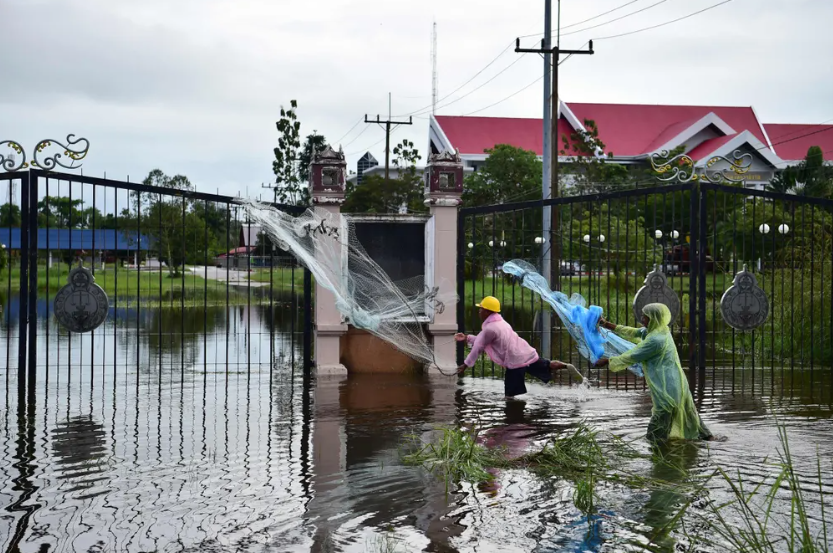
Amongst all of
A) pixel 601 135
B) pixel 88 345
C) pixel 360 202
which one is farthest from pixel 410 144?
pixel 88 345

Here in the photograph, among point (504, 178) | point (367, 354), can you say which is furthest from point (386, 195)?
point (367, 354)

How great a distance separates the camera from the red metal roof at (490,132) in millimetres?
58625

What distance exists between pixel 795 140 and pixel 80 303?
2178 inches

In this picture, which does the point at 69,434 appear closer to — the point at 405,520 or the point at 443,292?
the point at 405,520

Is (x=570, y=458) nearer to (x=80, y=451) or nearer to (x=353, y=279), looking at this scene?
(x=80, y=451)

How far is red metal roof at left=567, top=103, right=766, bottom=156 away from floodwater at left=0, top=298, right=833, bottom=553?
4536cm

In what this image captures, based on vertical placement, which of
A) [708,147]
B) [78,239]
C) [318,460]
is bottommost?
[318,460]

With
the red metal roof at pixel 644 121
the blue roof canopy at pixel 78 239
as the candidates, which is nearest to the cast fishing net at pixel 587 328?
the blue roof canopy at pixel 78 239

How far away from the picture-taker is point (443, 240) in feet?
47.2

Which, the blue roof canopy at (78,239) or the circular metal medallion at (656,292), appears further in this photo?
the circular metal medallion at (656,292)

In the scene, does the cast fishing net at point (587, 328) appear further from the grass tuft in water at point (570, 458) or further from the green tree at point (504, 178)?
the green tree at point (504, 178)

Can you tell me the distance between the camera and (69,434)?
9664 mm

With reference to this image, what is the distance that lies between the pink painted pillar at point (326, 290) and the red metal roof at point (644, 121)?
45.6m

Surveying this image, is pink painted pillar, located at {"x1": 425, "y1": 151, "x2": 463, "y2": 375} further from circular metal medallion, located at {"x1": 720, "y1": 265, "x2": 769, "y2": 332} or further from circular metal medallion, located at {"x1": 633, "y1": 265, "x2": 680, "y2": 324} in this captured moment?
circular metal medallion, located at {"x1": 720, "y1": 265, "x2": 769, "y2": 332}
